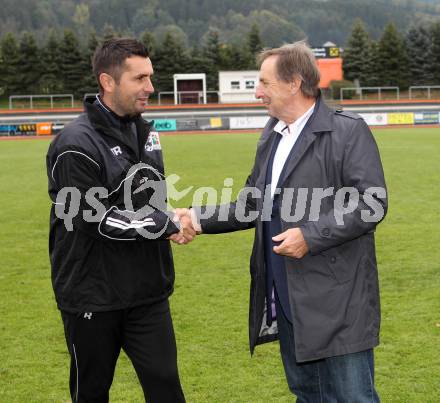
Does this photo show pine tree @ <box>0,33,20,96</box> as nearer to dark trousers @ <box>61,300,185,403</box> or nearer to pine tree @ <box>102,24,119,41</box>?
pine tree @ <box>102,24,119,41</box>

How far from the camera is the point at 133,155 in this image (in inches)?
149

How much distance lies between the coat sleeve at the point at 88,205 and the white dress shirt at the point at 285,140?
668 millimetres

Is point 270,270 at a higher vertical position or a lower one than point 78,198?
lower

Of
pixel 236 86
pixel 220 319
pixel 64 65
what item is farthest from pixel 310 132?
pixel 64 65

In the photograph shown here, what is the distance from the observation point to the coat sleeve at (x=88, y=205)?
3539 millimetres

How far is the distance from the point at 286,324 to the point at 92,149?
4.52ft

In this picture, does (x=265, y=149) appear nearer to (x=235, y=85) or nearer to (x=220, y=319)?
(x=220, y=319)

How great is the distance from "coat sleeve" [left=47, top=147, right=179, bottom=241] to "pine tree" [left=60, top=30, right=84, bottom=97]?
68.5 m

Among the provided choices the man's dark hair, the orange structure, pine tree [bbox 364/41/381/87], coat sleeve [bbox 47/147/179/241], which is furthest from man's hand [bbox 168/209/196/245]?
the orange structure

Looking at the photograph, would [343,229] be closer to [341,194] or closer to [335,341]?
[341,194]

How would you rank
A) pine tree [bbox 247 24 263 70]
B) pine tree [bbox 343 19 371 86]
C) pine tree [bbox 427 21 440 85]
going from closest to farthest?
pine tree [bbox 343 19 371 86]
pine tree [bbox 427 21 440 85]
pine tree [bbox 247 24 263 70]

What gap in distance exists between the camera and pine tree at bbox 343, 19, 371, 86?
2889 inches

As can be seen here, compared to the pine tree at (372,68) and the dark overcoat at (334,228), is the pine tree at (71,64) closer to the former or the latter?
the pine tree at (372,68)

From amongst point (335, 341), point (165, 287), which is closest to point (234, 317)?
point (165, 287)
